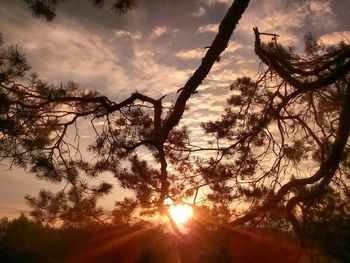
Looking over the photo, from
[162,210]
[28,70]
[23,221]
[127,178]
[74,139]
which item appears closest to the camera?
[28,70]

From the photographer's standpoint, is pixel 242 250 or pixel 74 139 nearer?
pixel 74 139

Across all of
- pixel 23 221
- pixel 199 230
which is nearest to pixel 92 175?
pixel 199 230

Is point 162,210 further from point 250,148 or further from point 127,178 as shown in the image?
point 250,148

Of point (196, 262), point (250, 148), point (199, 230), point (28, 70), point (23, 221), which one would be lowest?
point (196, 262)

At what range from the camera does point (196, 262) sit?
3.43m

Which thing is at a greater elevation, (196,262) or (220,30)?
(220,30)

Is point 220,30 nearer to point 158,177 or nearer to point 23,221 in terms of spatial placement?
point 158,177

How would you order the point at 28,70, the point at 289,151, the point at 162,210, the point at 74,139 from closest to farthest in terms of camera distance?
1. the point at 28,70
2. the point at 162,210
3. the point at 74,139
4. the point at 289,151

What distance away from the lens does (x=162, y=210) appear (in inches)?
131

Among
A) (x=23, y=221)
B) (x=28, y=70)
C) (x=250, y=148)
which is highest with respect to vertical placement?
(x=28, y=70)

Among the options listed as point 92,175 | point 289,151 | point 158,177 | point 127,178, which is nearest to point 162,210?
point 158,177

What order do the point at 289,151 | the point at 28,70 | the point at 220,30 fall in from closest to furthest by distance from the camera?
the point at 220,30, the point at 28,70, the point at 289,151

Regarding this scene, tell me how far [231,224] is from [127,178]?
130 centimetres

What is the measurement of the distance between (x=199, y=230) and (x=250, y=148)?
132 centimetres
